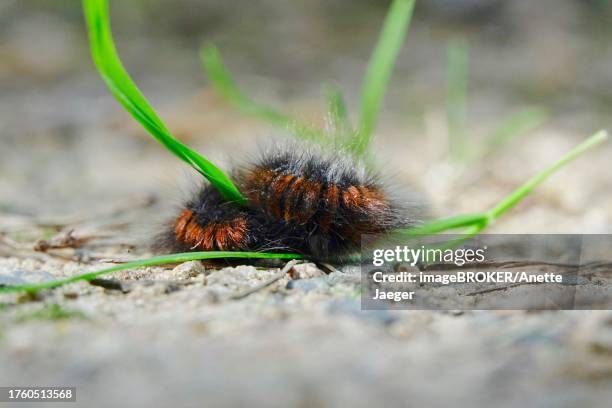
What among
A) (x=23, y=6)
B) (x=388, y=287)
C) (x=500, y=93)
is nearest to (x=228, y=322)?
(x=388, y=287)

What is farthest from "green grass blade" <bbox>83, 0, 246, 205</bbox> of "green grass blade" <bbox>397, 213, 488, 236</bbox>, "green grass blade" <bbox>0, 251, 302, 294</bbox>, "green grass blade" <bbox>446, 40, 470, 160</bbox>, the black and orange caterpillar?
"green grass blade" <bbox>446, 40, 470, 160</bbox>

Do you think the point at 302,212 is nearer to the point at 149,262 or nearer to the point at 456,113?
the point at 149,262

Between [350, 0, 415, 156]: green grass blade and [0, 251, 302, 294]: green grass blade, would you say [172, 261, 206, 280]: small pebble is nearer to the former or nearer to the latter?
[0, 251, 302, 294]: green grass blade

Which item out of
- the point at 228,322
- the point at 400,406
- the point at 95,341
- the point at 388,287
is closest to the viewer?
the point at 400,406

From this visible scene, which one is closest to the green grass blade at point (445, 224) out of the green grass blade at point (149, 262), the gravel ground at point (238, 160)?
the gravel ground at point (238, 160)

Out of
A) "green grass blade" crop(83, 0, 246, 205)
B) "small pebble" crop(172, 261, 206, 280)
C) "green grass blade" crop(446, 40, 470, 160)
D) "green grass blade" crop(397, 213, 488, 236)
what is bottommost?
"small pebble" crop(172, 261, 206, 280)

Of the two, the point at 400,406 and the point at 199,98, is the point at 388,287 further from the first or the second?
the point at 199,98
